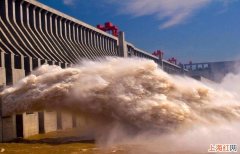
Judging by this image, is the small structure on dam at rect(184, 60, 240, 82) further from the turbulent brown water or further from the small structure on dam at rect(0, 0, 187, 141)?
the turbulent brown water

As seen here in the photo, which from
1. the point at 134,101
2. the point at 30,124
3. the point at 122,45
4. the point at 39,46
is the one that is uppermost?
the point at 122,45

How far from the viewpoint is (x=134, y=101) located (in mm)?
26000

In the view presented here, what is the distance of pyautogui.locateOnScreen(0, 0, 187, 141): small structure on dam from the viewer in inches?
1258

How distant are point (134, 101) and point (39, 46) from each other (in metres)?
28.8

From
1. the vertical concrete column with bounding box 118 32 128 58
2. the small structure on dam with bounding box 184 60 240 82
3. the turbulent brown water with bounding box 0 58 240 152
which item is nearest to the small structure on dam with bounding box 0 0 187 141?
the vertical concrete column with bounding box 118 32 128 58

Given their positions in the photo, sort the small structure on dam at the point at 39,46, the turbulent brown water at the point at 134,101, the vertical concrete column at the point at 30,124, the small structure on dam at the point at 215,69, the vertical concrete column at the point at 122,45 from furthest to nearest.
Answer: the small structure on dam at the point at 215,69 < the vertical concrete column at the point at 122,45 < the small structure on dam at the point at 39,46 < the vertical concrete column at the point at 30,124 < the turbulent brown water at the point at 134,101

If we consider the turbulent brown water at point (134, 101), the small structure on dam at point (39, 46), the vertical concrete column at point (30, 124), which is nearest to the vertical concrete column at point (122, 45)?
the small structure on dam at point (39, 46)

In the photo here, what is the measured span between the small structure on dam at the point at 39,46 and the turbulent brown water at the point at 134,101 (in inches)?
119

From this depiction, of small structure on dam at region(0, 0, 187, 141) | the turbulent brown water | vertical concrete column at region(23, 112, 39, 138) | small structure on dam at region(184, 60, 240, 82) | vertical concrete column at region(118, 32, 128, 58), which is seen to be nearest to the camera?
the turbulent brown water

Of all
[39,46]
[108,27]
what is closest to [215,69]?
[108,27]

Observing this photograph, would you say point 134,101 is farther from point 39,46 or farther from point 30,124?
point 39,46

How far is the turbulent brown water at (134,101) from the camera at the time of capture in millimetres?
25656

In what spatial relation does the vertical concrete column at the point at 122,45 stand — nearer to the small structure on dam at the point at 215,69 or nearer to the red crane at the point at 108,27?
the red crane at the point at 108,27

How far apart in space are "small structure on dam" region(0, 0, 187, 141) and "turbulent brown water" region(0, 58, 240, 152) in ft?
9.89
